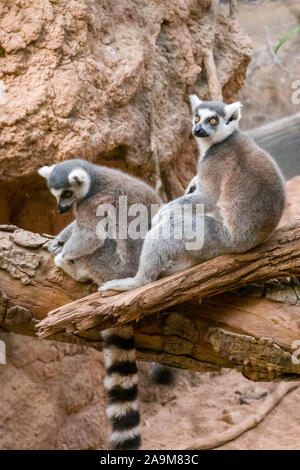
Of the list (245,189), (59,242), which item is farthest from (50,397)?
(245,189)

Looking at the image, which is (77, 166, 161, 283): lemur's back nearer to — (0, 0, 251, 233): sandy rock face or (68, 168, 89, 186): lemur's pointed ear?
(68, 168, 89, 186): lemur's pointed ear

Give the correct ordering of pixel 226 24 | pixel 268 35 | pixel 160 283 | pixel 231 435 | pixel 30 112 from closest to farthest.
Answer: pixel 160 283 < pixel 30 112 < pixel 231 435 < pixel 226 24 < pixel 268 35

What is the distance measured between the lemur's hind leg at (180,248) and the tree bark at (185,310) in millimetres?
142

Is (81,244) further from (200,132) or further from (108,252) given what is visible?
(200,132)

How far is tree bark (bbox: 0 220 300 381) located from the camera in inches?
138

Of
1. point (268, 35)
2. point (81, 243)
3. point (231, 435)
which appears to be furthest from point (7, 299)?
point (268, 35)

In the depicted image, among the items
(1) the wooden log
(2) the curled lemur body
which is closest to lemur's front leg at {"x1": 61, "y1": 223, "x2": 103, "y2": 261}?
(2) the curled lemur body

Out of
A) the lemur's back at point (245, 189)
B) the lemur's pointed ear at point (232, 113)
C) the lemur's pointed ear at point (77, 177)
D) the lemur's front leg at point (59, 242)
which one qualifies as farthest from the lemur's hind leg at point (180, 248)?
the lemur's pointed ear at point (232, 113)

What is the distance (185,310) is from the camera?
393 cm

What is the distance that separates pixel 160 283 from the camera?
3.54 metres

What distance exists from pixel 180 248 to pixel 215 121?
1219 millimetres

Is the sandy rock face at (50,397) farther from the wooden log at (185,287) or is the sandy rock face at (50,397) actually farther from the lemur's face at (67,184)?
the wooden log at (185,287)

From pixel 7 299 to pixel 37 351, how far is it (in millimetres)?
2166

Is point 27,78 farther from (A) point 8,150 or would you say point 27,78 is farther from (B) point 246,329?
(B) point 246,329
